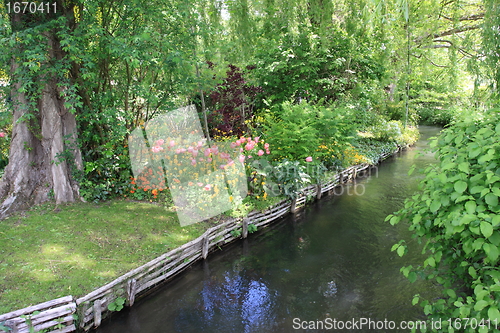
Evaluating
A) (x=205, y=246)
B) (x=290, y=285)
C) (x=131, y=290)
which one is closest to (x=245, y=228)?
(x=205, y=246)

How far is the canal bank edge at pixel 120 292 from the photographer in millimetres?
3469

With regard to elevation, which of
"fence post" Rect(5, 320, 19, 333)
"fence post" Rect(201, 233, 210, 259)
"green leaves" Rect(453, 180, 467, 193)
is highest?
"green leaves" Rect(453, 180, 467, 193)

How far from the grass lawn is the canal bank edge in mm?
179

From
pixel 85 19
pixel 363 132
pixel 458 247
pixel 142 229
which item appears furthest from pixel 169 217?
pixel 363 132

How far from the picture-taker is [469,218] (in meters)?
2.11

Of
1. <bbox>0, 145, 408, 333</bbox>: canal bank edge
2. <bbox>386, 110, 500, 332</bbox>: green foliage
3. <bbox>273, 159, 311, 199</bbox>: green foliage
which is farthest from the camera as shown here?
<bbox>273, 159, 311, 199</bbox>: green foliage

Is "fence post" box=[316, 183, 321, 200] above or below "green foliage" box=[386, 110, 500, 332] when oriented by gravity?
below

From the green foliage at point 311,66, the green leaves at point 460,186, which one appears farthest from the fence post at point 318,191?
the green leaves at point 460,186

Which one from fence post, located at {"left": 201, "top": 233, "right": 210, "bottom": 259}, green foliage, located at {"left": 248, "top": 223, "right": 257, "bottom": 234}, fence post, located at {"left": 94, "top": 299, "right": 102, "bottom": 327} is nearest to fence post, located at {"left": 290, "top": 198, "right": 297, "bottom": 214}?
green foliage, located at {"left": 248, "top": 223, "right": 257, "bottom": 234}

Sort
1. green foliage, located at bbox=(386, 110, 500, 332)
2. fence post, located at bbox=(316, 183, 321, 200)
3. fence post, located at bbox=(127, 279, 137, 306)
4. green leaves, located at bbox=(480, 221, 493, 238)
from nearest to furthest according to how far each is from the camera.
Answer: green leaves, located at bbox=(480, 221, 493, 238) → green foliage, located at bbox=(386, 110, 500, 332) → fence post, located at bbox=(127, 279, 137, 306) → fence post, located at bbox=(316, 183, 321, 200)

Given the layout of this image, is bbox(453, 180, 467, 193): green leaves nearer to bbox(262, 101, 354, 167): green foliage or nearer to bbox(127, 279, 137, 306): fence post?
bbox(127, 279, 137, 306): fence post

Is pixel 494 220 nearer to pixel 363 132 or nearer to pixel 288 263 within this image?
pixel 288 263

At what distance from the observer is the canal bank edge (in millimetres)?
3469

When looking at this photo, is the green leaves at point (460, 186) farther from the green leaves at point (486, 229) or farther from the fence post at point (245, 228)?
the fence post at point (245, 228)
